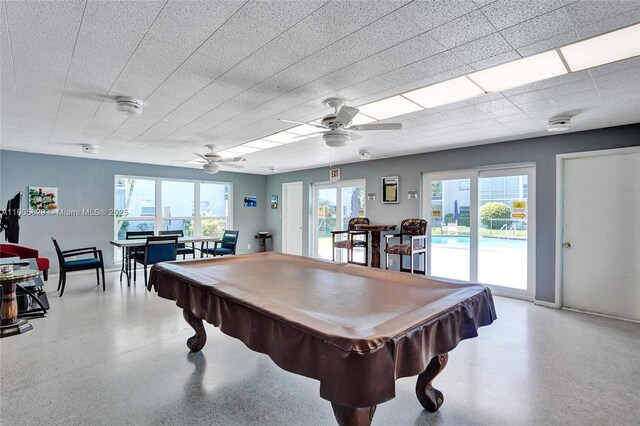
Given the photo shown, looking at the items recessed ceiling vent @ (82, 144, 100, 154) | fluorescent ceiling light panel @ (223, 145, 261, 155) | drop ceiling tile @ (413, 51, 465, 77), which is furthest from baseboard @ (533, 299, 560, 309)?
recessed ceiling vent @ (82, 144, 100, 154)

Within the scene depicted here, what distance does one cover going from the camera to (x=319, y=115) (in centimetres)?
340

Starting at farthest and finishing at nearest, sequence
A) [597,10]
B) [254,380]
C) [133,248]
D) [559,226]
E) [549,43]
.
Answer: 1. [133,248]
2. [559,226]
3. [254,380]
4. [549,43]
5. [597,10]

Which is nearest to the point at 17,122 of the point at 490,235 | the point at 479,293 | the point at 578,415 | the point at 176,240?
the point at 176,240

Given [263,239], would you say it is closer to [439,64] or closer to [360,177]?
[360,177]

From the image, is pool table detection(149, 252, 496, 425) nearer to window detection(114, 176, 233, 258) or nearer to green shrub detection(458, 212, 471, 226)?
green shrub detection(458, 212, 471, 226)

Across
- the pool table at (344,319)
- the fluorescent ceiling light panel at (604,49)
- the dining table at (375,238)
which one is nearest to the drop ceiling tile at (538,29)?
the fluorescent ceiling light panel at (604,49)

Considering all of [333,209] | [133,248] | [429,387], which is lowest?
[429,387]

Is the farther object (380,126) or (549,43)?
(380,126)

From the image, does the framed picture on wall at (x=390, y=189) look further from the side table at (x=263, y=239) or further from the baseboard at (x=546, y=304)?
the side table at (x=263, y=239)

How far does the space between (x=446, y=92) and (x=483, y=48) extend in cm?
79

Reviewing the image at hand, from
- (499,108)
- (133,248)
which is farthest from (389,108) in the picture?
(133,248)

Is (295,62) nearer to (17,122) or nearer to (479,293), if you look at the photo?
(479,293)

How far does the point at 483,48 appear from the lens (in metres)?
2.02

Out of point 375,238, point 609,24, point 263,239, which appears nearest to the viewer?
point 609,24
